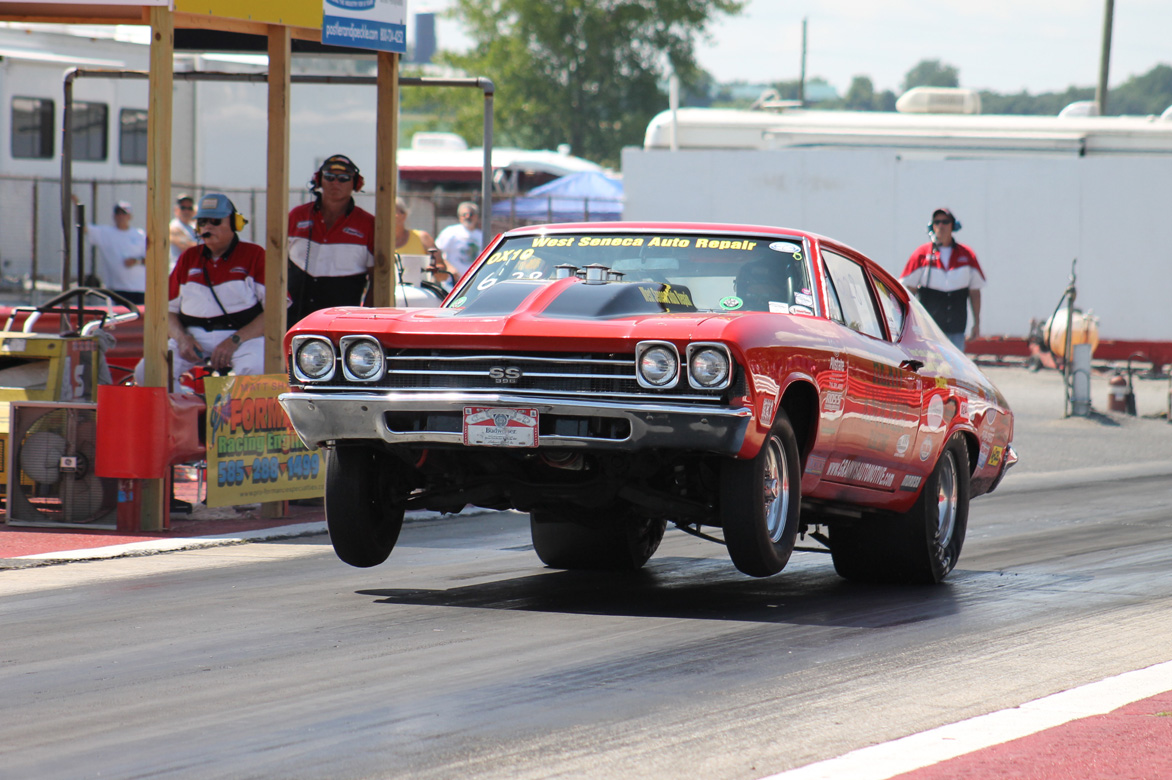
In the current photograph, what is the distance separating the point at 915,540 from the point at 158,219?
4.82 meters

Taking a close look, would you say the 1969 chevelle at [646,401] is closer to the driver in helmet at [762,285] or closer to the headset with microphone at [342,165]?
the driver in helmet at [762,285]

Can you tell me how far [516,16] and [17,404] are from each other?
62.0 meters

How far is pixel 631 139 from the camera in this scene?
230ft

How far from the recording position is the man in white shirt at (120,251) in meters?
22.6

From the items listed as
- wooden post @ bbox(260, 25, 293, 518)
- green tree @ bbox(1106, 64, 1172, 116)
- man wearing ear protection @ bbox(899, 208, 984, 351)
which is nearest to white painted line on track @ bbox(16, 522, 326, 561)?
wooden post @ bbox(260, 25, 293, 518)

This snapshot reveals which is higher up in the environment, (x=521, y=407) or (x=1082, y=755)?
(x=521, y=407)

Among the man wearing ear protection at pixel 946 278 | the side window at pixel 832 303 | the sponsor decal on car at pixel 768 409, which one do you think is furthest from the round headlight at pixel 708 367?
the man wearing ear protection at pixel 946 278

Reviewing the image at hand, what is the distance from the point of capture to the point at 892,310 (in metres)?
8.53

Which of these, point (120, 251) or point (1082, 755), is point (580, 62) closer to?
point (120, 251)

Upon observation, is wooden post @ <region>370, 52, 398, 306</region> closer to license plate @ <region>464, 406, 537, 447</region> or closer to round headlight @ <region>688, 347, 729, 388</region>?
license plate @ <region>464, 406, 537, 447</region>

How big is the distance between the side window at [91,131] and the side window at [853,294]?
67.2 ft

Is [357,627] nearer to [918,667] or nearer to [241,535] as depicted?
[918,667]

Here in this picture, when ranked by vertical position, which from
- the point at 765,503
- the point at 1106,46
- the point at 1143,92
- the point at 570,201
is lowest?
the point at 765,503

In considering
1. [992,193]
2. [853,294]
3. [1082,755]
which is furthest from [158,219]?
[992,193]
